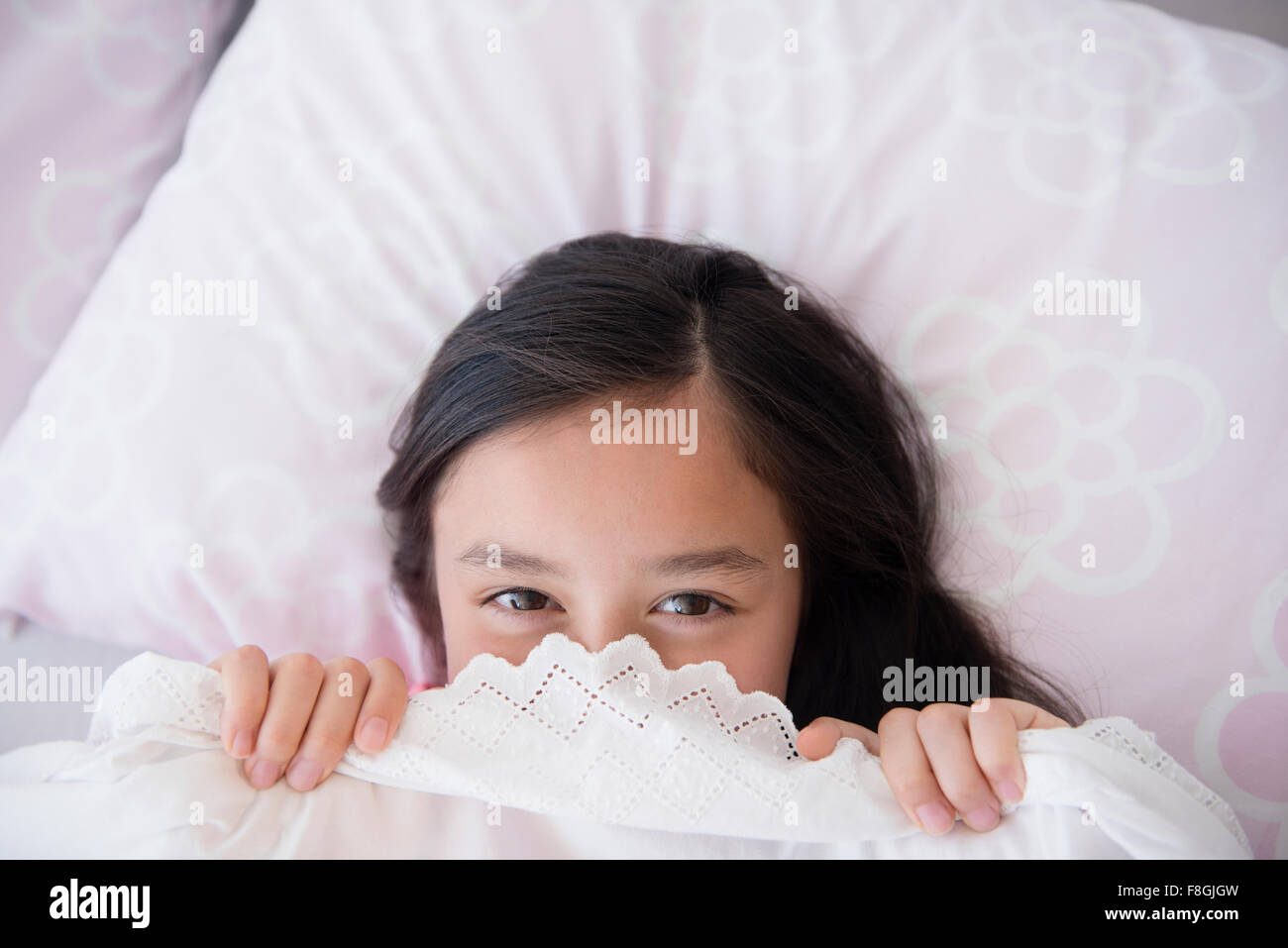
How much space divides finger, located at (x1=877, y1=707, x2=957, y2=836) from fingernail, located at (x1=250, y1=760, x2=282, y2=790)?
474 millimetres

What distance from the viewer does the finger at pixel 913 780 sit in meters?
0.73

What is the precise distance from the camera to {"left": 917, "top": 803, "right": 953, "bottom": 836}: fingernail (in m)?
0.73

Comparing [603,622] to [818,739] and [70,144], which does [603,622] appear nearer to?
[818,739]

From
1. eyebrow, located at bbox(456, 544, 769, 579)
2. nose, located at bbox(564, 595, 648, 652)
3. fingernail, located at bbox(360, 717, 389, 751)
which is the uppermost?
eyebrow, located at bbox(456, 544, 769, 579)

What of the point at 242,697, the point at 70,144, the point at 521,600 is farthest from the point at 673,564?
the point at 70,144

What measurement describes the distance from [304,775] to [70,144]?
93 cm

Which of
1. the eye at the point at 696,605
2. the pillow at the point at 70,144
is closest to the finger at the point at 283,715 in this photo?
the eye at the point at 696,605

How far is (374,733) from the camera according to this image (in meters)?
0.77

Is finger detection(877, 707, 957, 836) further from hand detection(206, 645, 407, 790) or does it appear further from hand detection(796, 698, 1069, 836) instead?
hand detection(206, 645, 407, 790)

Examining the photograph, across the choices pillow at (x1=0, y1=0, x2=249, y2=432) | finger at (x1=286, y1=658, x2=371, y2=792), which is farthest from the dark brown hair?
pillow at (x1=0, y1=0, x2=249, y2=432)

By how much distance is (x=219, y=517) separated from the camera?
109 centimetres

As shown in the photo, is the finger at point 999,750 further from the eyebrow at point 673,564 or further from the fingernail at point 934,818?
the eyebrow at point 673,564

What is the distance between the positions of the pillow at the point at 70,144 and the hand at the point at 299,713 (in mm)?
645
